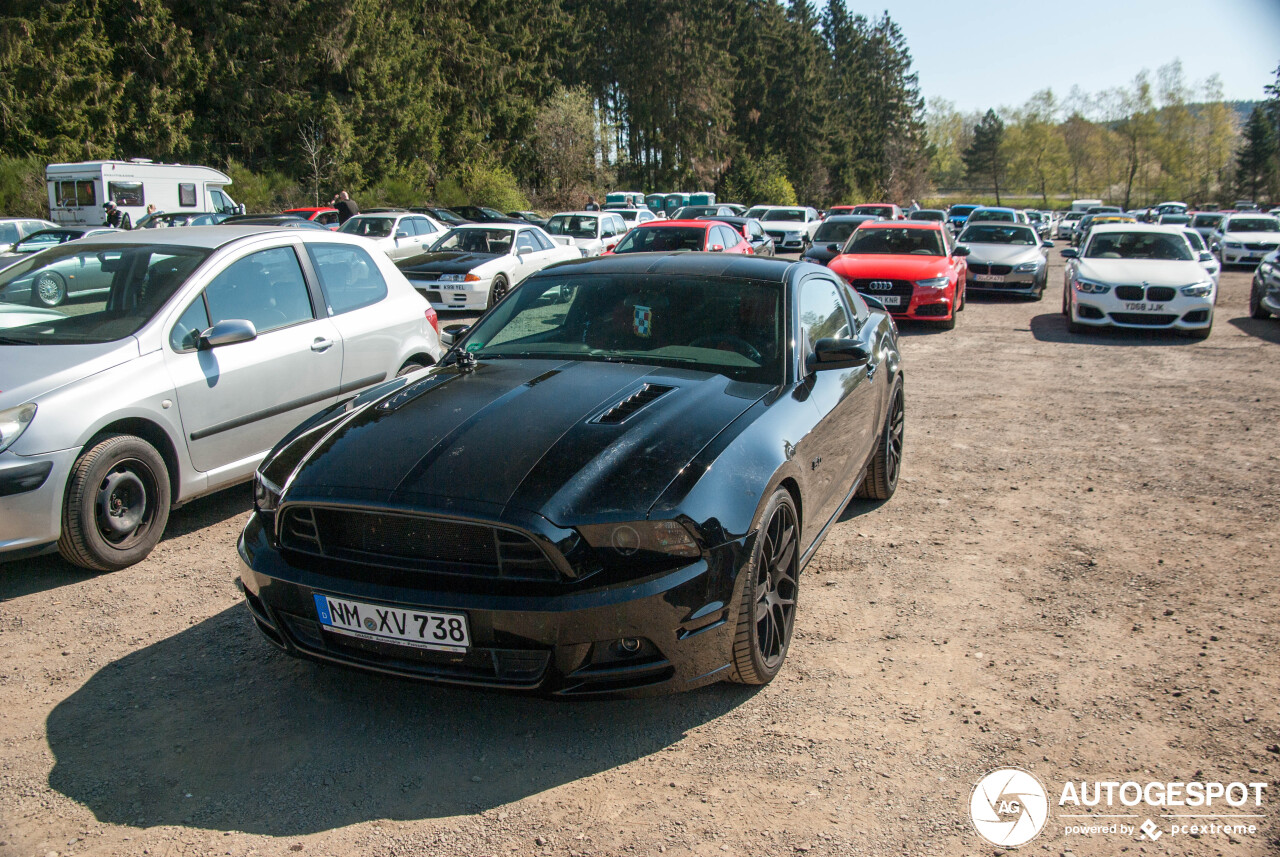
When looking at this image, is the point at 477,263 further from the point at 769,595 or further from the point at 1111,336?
the point at 769,595

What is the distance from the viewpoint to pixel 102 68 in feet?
116

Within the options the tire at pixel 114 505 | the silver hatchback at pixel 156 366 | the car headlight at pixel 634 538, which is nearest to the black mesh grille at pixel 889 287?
the silver hatchback at pixel 156 366

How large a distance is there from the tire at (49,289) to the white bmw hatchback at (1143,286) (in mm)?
12470

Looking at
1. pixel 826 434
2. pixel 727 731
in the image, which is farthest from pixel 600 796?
pixel 826 434

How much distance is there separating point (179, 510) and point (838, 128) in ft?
233

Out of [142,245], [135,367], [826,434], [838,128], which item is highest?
[838,128]

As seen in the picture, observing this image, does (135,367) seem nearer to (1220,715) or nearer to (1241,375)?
(1220,715)

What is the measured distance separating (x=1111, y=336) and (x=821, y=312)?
10.6 m

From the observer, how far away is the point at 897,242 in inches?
577

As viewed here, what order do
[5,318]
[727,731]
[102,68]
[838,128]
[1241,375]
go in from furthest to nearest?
[838,128]
[102,68]
[1241,375]
[5,318]
[727,731]

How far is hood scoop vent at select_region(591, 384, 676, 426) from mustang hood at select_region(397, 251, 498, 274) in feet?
38.7

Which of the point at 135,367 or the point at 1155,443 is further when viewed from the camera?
the point at 1155,443

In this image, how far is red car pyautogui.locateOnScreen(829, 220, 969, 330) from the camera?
13516 millimetres

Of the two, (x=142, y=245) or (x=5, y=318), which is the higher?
(x=142, y=245)
